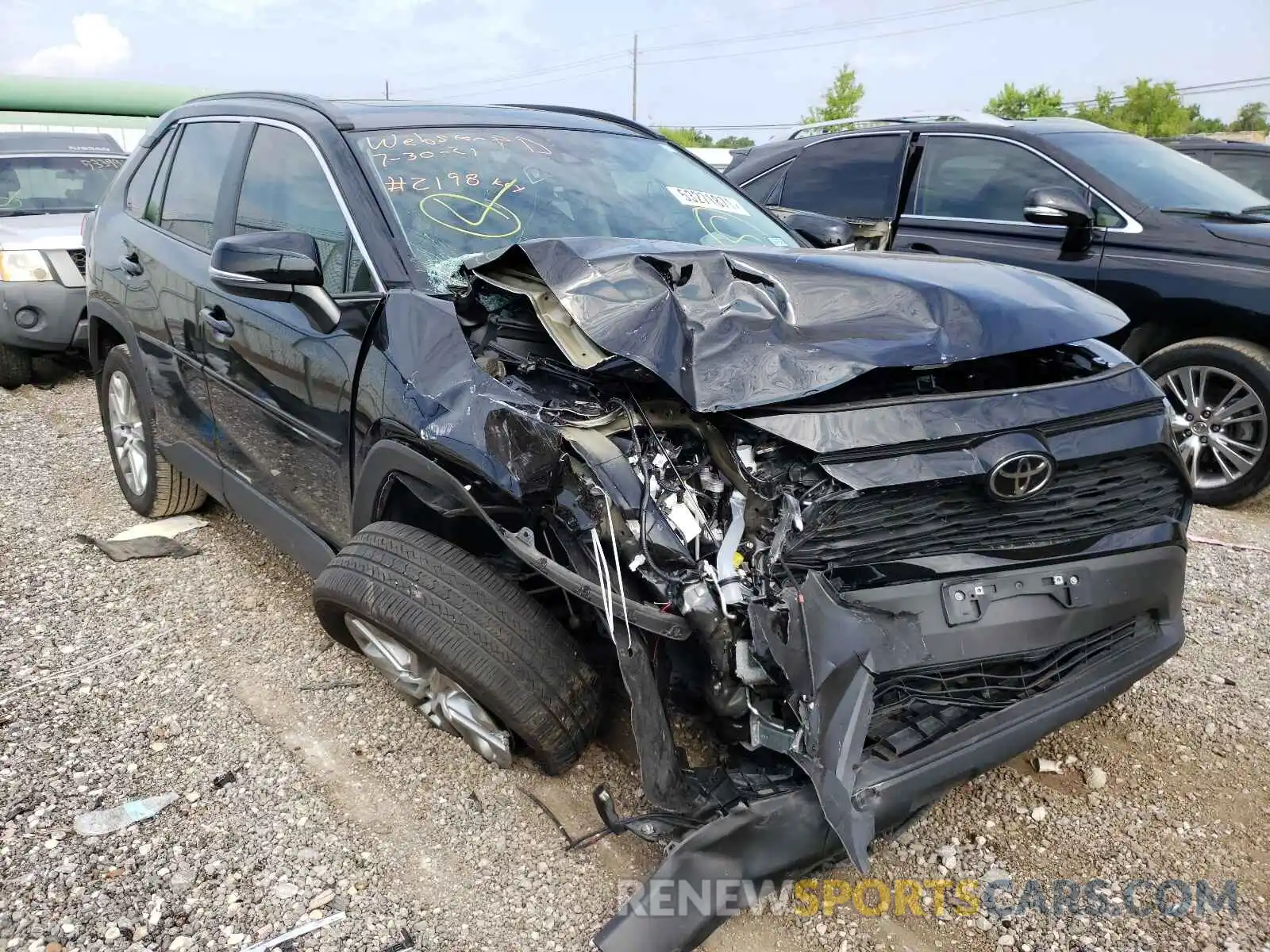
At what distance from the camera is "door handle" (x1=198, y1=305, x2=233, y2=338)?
10.7ft

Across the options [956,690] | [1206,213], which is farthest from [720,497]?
[1206,213]

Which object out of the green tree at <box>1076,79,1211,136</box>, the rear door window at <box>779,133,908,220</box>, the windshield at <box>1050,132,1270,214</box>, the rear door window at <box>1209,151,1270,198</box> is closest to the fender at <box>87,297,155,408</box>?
the rear door window at <box>779,133,908,220</box>

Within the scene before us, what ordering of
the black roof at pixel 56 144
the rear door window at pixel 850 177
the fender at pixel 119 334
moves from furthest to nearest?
the black roof at pixel 56 144
the rear door window at pixel 850 177
the fender at pixel 119 334

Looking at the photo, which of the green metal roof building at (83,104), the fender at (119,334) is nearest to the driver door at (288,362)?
the fender at (119,334)

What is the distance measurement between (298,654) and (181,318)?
1.41 meters

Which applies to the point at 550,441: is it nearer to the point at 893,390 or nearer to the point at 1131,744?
the point at 893,390

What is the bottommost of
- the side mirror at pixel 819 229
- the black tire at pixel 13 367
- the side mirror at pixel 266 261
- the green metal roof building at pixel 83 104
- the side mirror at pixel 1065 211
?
the black tire at pixel 13 367

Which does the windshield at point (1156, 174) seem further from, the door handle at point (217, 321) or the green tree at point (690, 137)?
the green tree at point (690, 137)

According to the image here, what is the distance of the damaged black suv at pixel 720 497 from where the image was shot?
1941 millimetres

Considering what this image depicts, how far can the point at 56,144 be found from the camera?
9.14 meters

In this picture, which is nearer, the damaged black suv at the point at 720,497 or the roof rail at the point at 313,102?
the damaged black suv at the point at 720,497

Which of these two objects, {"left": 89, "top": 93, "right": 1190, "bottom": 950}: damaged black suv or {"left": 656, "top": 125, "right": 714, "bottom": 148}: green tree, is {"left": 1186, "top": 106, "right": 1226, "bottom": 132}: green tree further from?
{"left": 89, "top": 93, "right": 1190, "bottom": 950}: damaged black suv

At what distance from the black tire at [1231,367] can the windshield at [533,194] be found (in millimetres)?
2484

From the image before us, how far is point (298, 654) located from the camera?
3.31 metres
